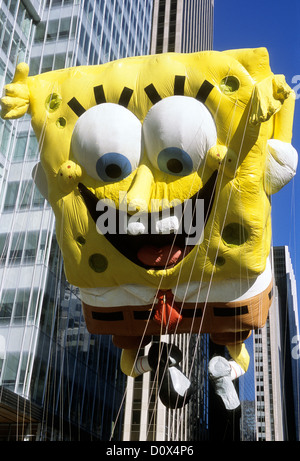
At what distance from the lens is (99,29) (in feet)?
94.8

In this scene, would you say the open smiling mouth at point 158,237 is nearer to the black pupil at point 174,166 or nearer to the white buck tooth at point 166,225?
the white buck tooth at point 166,225

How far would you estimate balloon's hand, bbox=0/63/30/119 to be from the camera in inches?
358

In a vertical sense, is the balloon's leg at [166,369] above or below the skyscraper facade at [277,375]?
below

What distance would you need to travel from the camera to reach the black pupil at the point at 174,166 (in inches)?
331

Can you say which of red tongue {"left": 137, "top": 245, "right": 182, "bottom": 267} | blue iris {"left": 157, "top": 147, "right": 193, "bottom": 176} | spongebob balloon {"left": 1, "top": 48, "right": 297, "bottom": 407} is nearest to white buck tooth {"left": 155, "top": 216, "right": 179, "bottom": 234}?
spongebob balloon {"left": 1, "top": 48, "right": 297, "bottom": 407}

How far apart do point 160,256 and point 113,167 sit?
1.57m

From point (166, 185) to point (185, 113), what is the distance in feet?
3.67

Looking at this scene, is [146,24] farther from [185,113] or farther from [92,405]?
[185,113]

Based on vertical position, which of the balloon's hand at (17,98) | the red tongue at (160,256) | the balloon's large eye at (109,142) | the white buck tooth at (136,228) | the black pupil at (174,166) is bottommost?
the red tongue at (160,256)

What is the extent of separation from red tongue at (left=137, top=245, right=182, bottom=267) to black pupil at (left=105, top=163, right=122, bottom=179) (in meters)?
1.28

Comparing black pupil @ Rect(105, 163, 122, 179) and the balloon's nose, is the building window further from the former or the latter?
the balloon's nose

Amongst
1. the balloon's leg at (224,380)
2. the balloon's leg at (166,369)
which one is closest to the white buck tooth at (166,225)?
the balloon's leg at (166,369)

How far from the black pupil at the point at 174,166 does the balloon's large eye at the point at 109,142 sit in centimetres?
54

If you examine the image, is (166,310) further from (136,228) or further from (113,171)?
(113,171)
